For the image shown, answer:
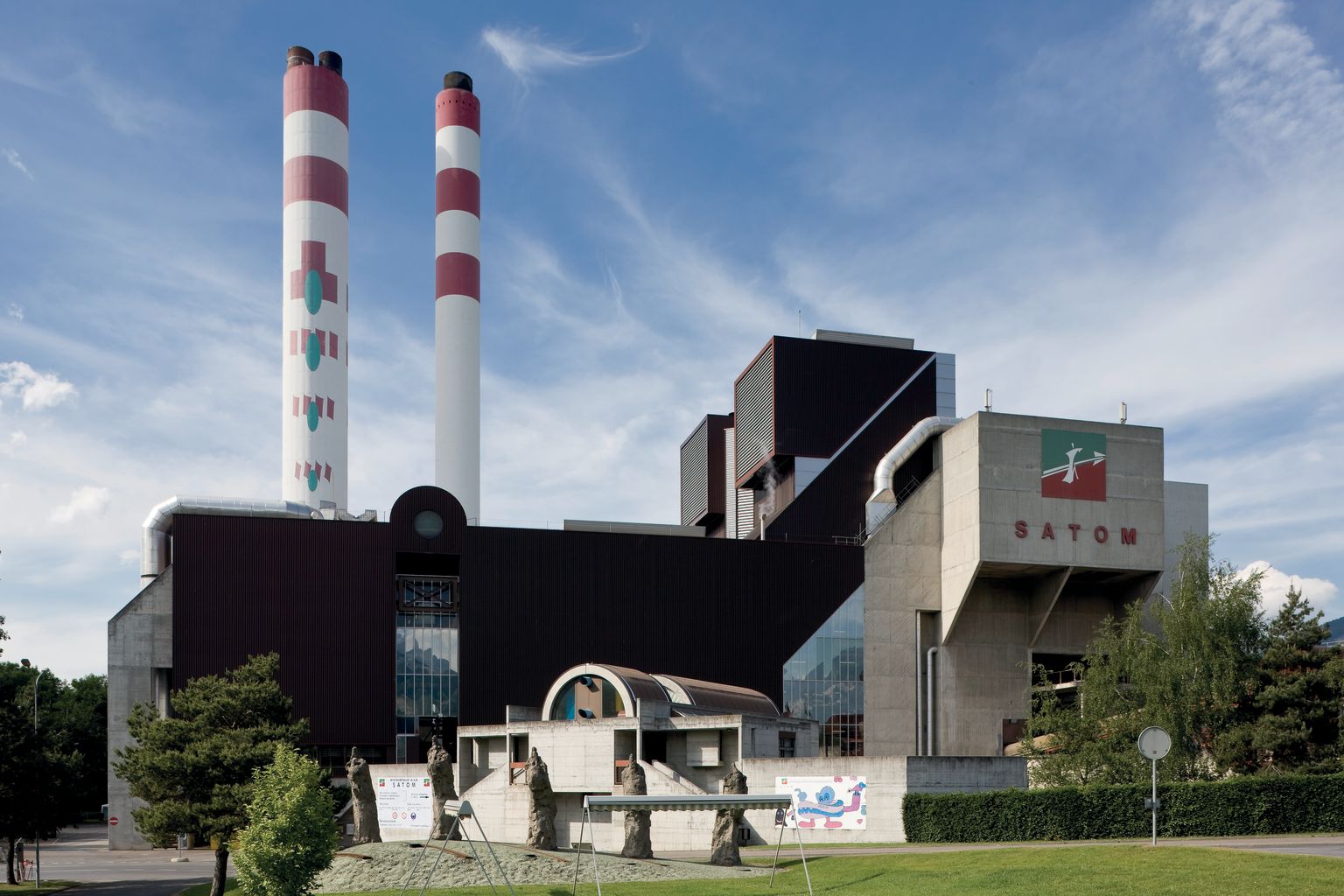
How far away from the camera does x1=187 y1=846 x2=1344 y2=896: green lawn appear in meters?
25.2

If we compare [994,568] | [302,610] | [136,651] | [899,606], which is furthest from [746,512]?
[136,651]

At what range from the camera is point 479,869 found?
35.0 m

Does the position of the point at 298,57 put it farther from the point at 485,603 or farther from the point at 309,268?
the point at 485,603

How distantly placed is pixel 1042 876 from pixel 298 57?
79665 mm

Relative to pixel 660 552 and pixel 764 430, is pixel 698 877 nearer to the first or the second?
pixel 660 552

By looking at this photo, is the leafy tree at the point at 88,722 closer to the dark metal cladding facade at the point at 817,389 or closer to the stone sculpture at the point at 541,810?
the dark metal cladding facade at the point at 817,389

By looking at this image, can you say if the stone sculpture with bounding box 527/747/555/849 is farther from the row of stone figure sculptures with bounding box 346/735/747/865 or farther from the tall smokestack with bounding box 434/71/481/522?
the tall smokestack with bounding box 434/71/481/522

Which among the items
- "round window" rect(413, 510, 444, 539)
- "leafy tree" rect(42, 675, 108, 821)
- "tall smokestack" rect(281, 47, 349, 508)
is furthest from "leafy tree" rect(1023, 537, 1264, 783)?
"leafy tree" rect(42, 675, 108, 821)

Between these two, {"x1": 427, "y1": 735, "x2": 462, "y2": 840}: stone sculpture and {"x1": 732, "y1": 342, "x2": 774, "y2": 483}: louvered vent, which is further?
{"x1": 732, "y1": 342, "x2": 774, "y2": 483}: louvered vent

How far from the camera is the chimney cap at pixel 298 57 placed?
89.8 metres

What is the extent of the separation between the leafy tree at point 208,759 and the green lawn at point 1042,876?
38.0 ft

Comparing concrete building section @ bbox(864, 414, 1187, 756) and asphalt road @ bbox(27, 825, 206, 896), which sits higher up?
concrete building section @ bbox(864, 414, 1187, 756)

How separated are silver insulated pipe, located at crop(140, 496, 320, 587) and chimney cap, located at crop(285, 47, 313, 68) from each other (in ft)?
111

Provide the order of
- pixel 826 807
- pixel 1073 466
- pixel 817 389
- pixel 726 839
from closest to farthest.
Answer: pixel 726 839, pixel 826 807, pixel 1073 466, pixel 817 389
